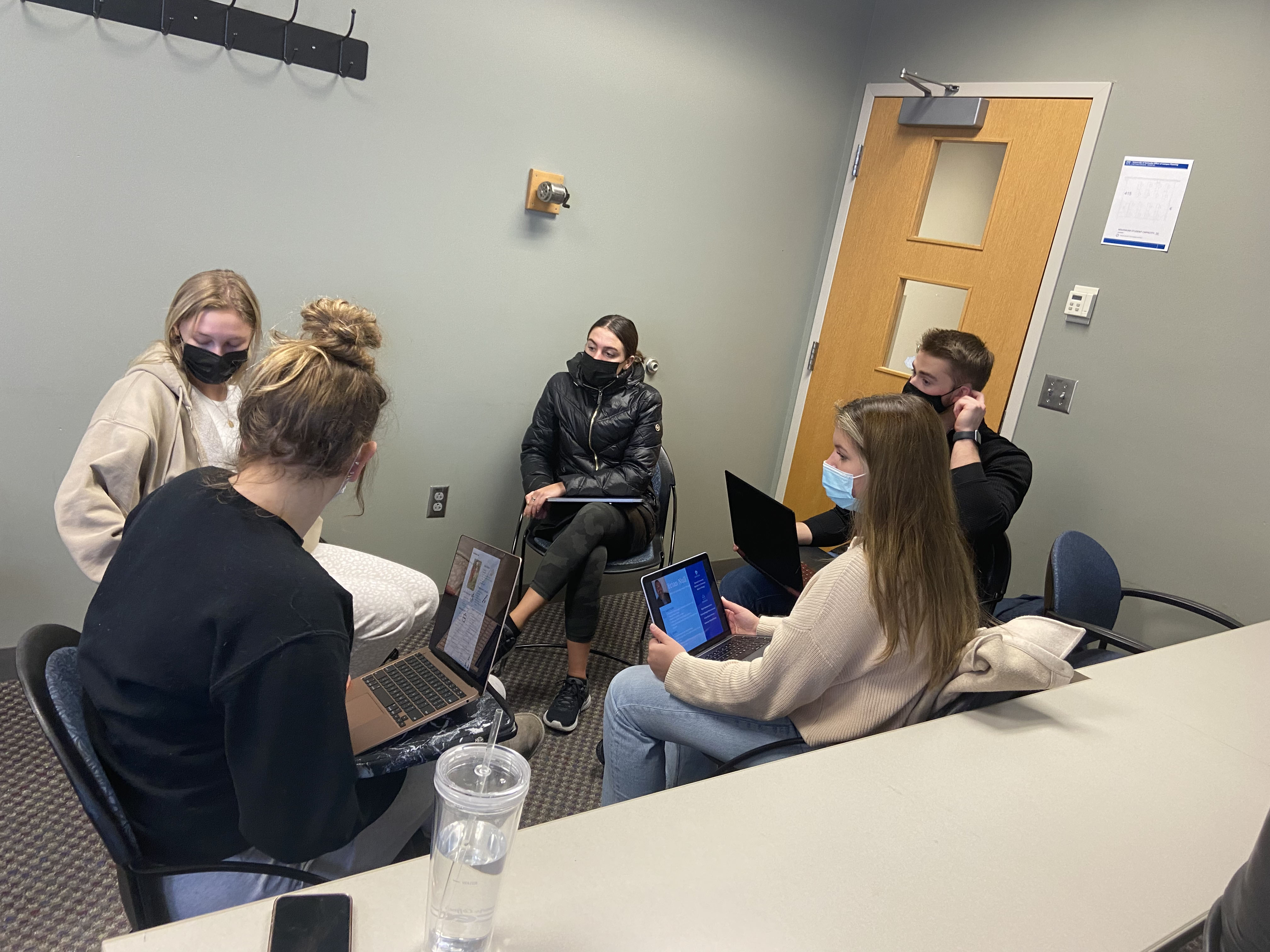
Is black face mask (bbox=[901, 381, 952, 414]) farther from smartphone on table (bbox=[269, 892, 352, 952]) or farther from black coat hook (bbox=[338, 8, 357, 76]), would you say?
smartphone on table (bbox=[269, 892, 352, 952])

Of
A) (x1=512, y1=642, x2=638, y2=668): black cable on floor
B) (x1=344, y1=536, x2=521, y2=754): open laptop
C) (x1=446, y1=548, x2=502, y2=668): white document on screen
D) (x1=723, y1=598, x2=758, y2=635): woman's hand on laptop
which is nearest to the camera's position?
(x1=344, y1=536, x2=521, y2=754): open laptop

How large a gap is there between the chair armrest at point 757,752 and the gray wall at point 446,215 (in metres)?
1.83

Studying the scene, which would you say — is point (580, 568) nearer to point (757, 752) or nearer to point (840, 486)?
point (840, 486)

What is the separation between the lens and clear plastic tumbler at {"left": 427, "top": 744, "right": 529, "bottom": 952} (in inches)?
32.8

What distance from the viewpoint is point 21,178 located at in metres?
2.09

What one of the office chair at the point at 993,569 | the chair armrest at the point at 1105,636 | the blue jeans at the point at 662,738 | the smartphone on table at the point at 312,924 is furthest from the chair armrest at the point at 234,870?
the office chair at the point at 993,569

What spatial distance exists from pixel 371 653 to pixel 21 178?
4.83 feet

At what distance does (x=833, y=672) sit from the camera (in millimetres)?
1461

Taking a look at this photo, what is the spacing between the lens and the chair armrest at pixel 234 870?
103cm

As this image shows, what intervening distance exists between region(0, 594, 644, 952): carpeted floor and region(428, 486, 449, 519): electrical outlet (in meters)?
0.52

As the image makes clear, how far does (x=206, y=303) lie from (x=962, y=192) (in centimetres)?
279

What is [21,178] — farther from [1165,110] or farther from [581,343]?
[1165,110]

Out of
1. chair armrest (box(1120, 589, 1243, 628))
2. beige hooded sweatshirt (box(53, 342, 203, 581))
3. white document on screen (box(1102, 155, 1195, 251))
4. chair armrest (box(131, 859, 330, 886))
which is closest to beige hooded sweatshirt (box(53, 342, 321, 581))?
beige hooded sweatshirt (box(53, 342, 203, 581))

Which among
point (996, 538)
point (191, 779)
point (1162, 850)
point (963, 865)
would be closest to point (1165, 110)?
point (996, 538)
